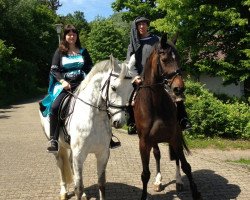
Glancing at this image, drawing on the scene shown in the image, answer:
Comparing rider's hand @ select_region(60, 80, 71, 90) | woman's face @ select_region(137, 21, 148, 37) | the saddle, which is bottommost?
the saddle

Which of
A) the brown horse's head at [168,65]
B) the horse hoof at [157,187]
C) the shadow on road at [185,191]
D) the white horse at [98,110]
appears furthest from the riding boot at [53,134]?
the horse hoof at [157,187]

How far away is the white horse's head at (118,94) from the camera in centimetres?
500

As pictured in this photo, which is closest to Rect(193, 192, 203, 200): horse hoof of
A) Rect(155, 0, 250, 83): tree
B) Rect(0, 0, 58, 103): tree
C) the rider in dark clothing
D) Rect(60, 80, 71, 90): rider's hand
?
the rider in dark clothing

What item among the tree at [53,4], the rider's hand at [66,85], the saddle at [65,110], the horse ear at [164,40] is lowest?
the saddle at [65,110]

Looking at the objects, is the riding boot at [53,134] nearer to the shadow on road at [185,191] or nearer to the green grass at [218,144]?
the shadow on road at [185,191]

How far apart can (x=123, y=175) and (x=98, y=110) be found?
3.18 m

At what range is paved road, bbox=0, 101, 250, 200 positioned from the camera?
6941 mm

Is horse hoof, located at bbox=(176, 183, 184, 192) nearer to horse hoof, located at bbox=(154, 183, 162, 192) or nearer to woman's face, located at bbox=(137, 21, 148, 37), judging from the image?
horse hoof, located at bbox=(154, 183, 162, 192)

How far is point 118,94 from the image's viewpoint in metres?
5.05

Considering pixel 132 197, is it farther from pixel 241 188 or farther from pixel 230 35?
pixel 230 35

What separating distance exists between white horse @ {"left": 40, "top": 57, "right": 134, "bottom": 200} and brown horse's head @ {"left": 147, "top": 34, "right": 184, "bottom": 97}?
2.03 feet

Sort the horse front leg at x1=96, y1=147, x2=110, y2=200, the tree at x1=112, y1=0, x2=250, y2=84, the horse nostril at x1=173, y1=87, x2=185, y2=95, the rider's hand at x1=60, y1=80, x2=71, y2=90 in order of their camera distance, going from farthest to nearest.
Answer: the tree at x1=112, y1=0, x2=250, y2=84, the rider's hand at x1=60, y1=80, x2=71, y2=90, the horse front leg at x1=96, y1=147, x2=110, y2=200, the horse nostril at x1=173, y1=87, x2=185, y2=95

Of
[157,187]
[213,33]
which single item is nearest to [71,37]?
[157,187]

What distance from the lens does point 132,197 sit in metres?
6.77
